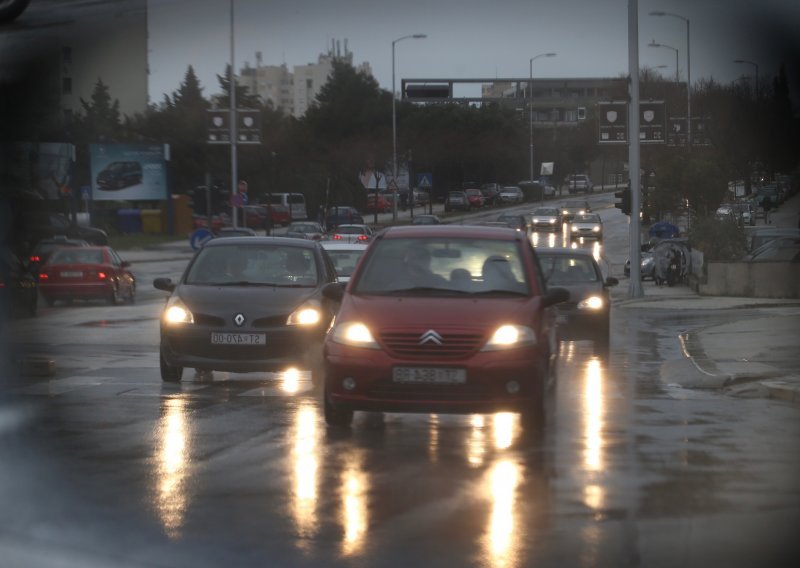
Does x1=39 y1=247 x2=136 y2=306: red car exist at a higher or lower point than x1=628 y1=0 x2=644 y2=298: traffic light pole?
lower

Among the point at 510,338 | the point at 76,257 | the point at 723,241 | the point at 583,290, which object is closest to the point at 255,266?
the point at 510,338

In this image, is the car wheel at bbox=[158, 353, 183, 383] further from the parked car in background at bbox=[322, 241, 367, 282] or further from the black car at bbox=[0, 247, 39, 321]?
the black car at bbox=[0, 247, 39, 321]

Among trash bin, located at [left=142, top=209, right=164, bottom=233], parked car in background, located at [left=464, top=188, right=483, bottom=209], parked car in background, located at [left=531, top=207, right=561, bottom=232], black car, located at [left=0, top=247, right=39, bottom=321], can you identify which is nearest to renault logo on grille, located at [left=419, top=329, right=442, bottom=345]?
black car, located at [left=0, top=247, right=39, bottom=321]

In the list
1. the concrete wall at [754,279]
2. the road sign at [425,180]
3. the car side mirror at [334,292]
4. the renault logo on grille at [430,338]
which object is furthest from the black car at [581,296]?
the road sign at [425,180]

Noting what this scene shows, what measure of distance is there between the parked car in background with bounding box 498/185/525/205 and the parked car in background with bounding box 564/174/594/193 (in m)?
10.1

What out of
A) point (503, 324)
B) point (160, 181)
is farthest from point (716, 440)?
point (160, 181)

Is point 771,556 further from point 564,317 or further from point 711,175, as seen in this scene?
point 711,175

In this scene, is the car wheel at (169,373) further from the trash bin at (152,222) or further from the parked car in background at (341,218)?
the trash bin at (152,222)

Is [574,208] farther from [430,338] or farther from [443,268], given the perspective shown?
[430,338]

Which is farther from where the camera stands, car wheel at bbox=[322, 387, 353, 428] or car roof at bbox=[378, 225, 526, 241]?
car roof at bbox=[378, 225, 526, 241]

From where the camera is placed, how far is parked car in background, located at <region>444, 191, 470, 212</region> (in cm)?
5253

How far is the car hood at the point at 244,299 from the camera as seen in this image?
580 inches

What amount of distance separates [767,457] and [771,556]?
3.36 meters

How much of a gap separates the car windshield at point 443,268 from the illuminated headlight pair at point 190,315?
276cm
